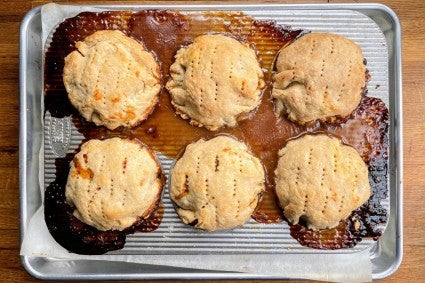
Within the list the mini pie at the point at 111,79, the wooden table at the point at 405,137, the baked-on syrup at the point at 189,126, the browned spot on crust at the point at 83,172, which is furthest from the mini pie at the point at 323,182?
the browned spot on crust at the point at 83,172

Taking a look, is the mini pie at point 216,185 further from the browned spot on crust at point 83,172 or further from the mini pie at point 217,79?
the browned spot on crust at point 83,172

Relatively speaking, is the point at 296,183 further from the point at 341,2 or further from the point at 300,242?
the point at 341,2

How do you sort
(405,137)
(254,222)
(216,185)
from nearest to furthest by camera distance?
(216,185), (254,222), (405,137)

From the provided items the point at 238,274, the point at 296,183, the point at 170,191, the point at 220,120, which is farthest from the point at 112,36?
the point at 238,274

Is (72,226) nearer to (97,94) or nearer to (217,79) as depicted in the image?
(97,94)

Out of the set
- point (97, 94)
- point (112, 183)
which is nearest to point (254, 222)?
point (112, 183)
